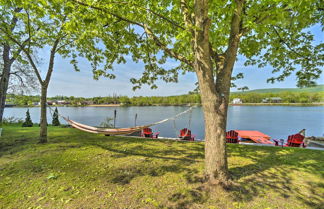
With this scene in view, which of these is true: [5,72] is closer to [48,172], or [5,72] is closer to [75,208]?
[48,172]

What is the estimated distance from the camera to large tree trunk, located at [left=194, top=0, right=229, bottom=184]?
2.00 metres

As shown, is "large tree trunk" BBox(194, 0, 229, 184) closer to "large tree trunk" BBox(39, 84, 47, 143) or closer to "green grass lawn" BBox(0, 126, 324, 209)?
"green grass lawn" BBox(0, 126, 324, 209)

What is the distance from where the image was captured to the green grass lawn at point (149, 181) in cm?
177

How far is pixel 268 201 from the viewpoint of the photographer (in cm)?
177

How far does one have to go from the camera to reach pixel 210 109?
2.05 metres

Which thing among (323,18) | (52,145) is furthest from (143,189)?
(323,18)

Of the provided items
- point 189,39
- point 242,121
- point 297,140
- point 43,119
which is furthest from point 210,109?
point 242,121

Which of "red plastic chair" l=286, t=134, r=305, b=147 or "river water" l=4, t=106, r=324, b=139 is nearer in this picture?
"red plastic chair" l=286, t=134, r=305, b=147

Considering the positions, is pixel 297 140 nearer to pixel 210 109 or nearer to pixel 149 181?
pixel 210 109

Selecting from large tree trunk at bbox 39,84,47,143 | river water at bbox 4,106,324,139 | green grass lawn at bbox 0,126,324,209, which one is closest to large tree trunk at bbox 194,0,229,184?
green grass lawn at bbox 0,126,324,209

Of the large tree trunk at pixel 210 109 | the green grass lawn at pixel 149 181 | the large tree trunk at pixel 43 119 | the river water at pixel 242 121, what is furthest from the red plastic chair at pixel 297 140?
the large tree trunk at pixel 43 119

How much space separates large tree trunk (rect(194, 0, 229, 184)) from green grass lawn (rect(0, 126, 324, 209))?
284 millimetres

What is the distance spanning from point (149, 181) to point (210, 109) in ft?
4.87

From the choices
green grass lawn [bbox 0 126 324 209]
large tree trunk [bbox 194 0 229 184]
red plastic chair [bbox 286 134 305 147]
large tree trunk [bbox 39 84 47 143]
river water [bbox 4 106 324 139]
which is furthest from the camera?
river water [bbox 4 106 324 139]
